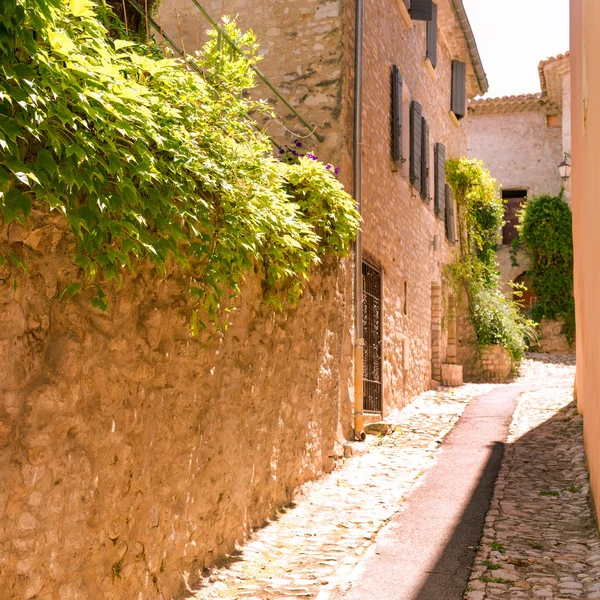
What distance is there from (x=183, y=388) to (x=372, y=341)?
6.15 meters

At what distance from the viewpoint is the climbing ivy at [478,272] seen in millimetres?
16375

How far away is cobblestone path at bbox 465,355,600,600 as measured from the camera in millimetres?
4535

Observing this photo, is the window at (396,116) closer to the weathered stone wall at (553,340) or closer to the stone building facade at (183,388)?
the stone building facade at (183,388)

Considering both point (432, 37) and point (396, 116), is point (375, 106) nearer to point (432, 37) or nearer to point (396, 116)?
point (396, 116)

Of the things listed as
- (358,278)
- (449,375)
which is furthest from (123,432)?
(449,375)

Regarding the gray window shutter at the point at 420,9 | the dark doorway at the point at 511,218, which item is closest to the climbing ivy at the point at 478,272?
the gray window shutter at the point at 420,9

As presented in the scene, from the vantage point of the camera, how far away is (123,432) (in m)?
3.77

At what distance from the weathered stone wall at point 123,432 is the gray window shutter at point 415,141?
6.64 meters

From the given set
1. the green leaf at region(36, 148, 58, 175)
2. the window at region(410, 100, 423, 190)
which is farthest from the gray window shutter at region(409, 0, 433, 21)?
the green leaf at region(36, 148, 58, 175)

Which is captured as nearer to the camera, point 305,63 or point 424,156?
point 305,63

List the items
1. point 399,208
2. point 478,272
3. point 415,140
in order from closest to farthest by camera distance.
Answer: point 399,208, point 415,140, point 478,272

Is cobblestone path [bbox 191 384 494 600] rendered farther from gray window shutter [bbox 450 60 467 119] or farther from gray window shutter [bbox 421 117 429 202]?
gray window shutter [bbox 450 60 467 119]

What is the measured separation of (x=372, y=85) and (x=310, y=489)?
5.38m

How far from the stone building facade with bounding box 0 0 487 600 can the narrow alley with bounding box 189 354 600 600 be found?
0.25 metres
